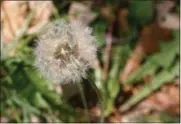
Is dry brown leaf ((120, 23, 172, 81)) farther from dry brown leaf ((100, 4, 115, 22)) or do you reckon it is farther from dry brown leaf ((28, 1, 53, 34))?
dry brown leaf ((28, 1, 53, 34))

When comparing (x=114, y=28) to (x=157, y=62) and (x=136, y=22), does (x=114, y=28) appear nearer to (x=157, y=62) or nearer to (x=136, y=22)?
(x=136, y=22)

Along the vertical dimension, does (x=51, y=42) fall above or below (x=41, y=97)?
above

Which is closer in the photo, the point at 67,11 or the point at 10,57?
the point at 10,57

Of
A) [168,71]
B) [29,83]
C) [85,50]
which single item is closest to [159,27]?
[168,71]

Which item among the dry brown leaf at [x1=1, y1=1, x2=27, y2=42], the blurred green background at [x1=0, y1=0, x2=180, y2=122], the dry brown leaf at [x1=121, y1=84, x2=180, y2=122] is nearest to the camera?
the blurred green background at [x1=0, y1=0, x2=180, y2=122]

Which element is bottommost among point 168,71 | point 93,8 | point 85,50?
point 168,71

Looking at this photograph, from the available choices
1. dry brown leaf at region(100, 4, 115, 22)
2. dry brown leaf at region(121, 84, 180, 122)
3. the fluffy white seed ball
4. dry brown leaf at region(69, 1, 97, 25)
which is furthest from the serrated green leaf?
the fluffy white seed ball

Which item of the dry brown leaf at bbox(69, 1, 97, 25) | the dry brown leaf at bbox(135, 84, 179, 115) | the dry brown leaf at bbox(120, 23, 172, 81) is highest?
the dry brown leaf at bbox(69, 1, 97, 25)
